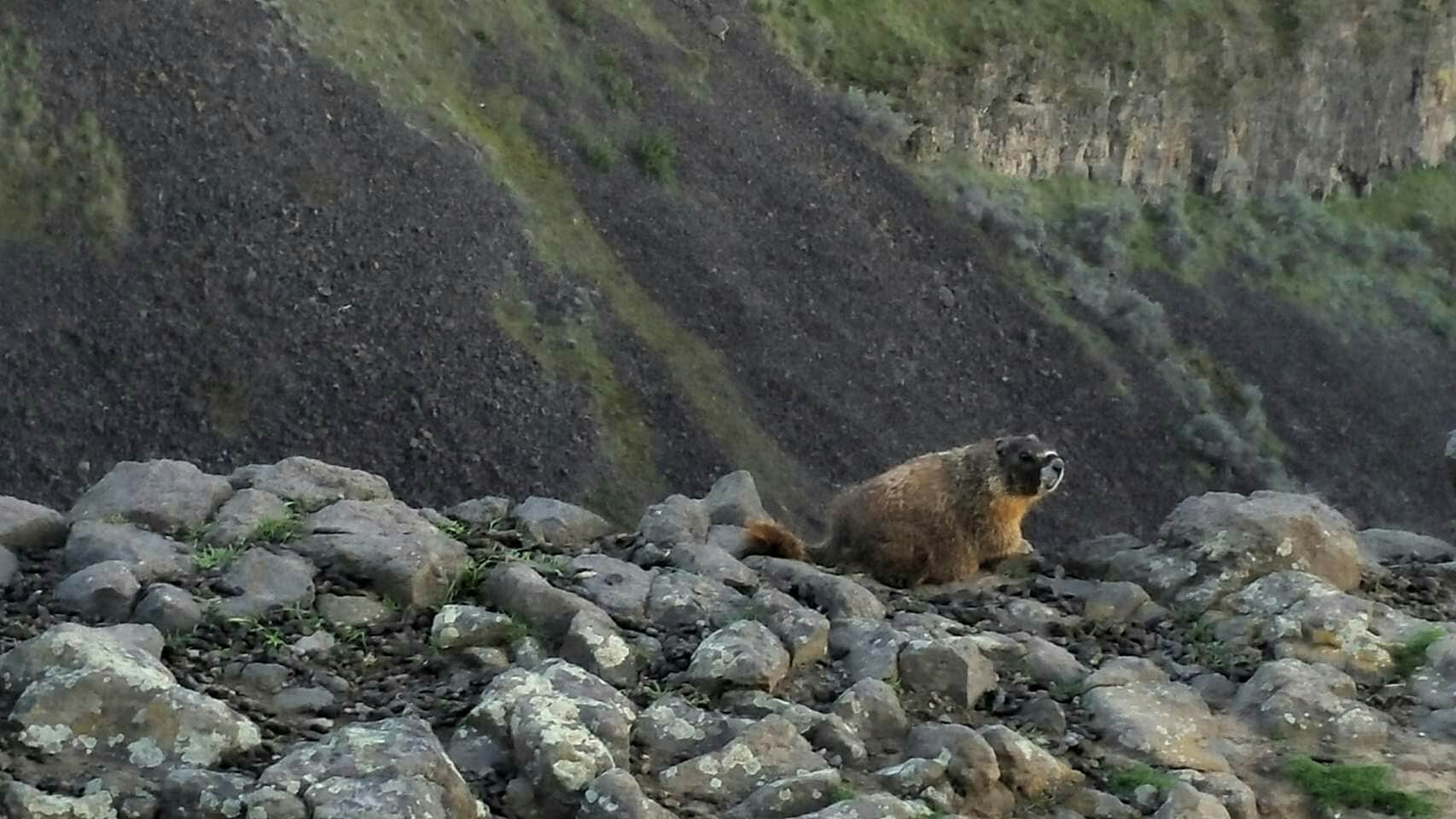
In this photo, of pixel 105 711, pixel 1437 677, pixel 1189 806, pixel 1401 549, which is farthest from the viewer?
pixel 1401 549

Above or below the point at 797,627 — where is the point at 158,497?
below

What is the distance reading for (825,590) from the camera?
931cm

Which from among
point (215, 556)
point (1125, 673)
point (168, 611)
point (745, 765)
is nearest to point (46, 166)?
point (215, 556)

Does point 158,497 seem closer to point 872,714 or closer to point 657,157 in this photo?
point 872,714

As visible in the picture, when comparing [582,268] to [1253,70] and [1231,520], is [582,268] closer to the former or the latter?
[1231,520]

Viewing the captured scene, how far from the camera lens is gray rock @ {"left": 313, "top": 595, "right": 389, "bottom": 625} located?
793cm

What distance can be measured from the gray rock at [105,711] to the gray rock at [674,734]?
1.59 metres

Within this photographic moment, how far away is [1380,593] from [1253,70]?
54429 millimetres

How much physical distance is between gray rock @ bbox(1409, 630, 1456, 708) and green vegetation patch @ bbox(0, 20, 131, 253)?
23093 mm

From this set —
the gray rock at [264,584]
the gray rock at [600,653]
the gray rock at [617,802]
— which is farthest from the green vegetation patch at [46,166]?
the gray rock at [617,802]

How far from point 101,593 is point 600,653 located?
234 cm

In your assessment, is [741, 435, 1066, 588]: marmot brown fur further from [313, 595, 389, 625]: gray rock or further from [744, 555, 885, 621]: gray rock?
[313, 595, 389, 625]: gray rock

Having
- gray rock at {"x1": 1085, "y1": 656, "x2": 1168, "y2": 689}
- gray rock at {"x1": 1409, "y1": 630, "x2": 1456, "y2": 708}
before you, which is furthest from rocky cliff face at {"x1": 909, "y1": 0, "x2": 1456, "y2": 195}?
gray rock at {"x1": 1085, "y1": 656, "x2": 1168, "y2": 689}

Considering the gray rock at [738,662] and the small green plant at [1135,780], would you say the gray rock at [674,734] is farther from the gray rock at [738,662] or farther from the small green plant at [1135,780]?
the small green plant at [1135,780]
